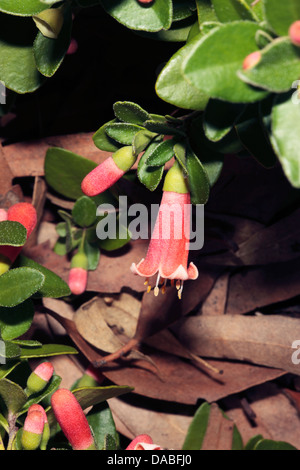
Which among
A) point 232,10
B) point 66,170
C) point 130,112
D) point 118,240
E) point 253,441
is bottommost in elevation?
point 253,441

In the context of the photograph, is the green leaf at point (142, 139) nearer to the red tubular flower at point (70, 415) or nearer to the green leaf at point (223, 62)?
the green leaf at point (223, 62)

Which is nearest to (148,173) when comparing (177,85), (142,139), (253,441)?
(142,139)

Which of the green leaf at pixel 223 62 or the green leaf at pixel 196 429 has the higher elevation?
the green leaf at pixel 223 62

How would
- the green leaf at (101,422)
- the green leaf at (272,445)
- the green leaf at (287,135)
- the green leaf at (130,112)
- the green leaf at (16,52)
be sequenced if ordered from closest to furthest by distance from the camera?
the green leaf at (287,135) < the green leaf at (130,112) < the green leaf at (16,52) < the green leaf at (101,422) < the green leaf at (272,445)

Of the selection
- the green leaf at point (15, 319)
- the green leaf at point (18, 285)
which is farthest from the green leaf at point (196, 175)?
the green leaf at point (15, 319)

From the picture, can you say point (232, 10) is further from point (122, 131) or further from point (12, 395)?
point (12, 395)
